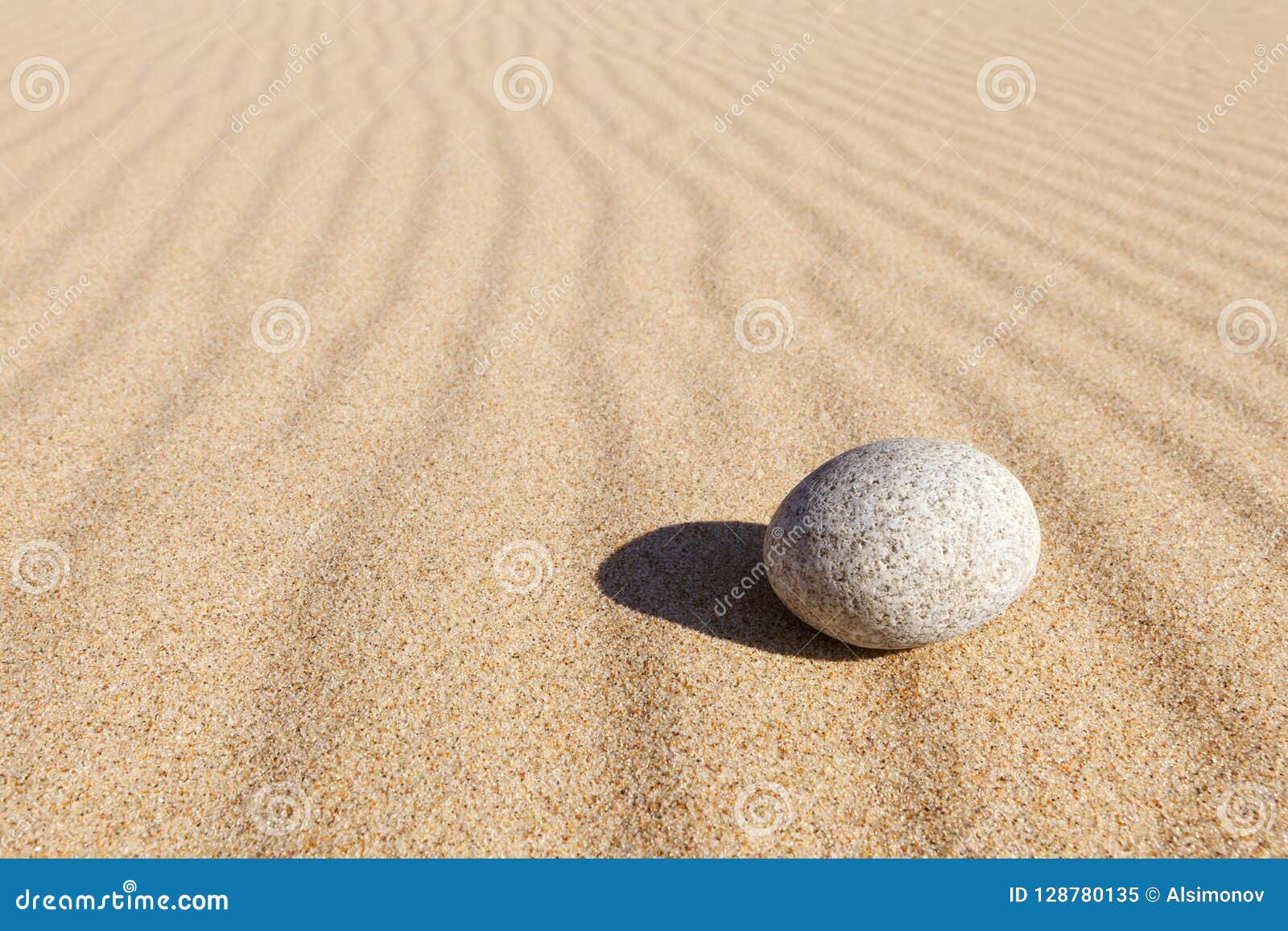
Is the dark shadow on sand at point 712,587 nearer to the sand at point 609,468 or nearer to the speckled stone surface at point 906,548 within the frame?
the sand at point 609,468

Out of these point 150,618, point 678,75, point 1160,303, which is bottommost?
point 150,618

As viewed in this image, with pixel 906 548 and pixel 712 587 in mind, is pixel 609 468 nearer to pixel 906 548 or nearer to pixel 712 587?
pixel 712 587

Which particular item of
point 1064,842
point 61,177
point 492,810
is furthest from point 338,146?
point 1064,842

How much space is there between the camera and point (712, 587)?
2.15 metres

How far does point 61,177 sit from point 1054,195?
5.12m

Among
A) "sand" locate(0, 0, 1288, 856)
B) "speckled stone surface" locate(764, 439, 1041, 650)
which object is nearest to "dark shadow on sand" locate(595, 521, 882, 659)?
"sand" locate(0, 0, 1288, 856)

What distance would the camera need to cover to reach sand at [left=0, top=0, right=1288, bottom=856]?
1673mm

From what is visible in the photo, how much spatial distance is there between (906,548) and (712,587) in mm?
553

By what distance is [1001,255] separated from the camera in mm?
3846

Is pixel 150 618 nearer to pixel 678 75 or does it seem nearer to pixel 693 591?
pixel 693 591

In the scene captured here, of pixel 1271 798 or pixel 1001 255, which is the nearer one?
pixel 1271 798

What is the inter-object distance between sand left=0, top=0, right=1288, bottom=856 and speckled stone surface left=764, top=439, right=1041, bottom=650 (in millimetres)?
178

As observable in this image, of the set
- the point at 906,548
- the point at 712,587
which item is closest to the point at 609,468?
the point at 712,587

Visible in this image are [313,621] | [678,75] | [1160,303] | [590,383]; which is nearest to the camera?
[313,621]
